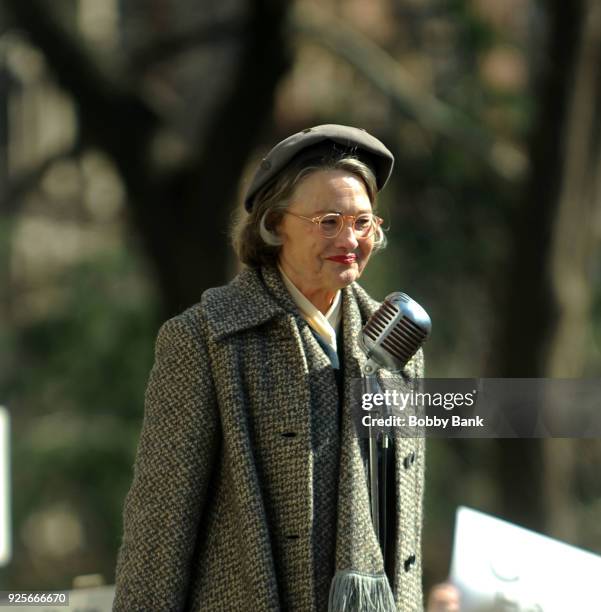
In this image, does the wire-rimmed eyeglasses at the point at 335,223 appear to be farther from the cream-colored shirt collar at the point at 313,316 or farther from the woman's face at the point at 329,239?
the cream-colored shirt collar at the point at 313,316

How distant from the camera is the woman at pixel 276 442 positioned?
7.54 feet

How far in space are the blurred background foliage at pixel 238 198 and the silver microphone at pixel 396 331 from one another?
84 cm

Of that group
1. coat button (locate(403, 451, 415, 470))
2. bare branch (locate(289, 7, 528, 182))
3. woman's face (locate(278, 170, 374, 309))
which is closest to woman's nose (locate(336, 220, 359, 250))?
woman's face (locate(278, 170, 374, 309))

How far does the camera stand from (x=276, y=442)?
7.66 feet

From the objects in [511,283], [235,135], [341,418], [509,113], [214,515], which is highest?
[509,113]

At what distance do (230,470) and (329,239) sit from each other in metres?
0.46

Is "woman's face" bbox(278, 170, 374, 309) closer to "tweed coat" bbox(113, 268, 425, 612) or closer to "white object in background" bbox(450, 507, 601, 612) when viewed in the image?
"tweed coat" bbox(113, 268, 425, 612)

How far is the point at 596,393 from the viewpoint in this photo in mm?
2609

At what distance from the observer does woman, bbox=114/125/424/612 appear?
2.30 meters

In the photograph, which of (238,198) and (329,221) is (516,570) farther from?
(238,198)

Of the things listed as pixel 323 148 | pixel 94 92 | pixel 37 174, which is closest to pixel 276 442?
pixel 323 148

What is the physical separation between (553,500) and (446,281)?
3.48 m

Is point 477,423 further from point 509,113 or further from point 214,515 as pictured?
point 509,113

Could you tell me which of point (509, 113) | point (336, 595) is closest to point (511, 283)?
point (509, 113)
